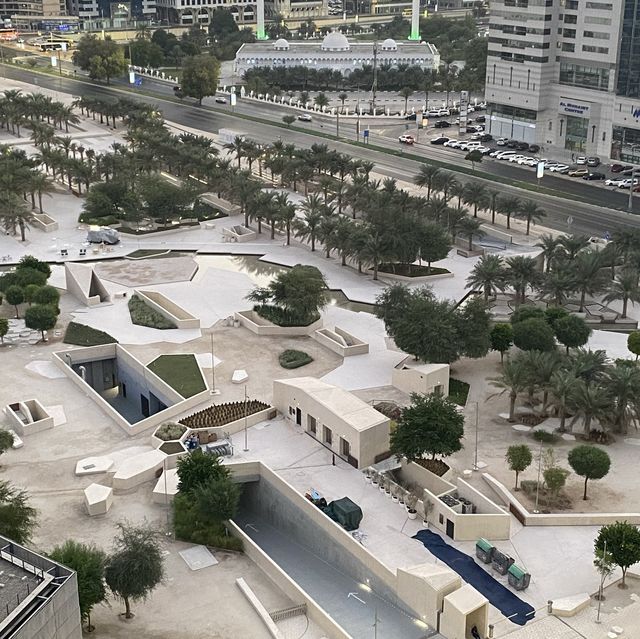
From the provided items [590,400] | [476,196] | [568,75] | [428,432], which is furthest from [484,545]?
[568,75]

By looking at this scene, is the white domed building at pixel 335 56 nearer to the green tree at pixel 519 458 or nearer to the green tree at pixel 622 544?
the green tree at pixel 519 458

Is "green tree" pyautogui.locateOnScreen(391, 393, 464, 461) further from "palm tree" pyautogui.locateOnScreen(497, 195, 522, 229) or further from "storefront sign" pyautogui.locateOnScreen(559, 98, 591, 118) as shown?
"storefront sign" pyautogui.locateOnScreen(559, 98, 591, 118)

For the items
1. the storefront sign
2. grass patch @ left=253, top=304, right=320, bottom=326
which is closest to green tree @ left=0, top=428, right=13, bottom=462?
grass patch @ left=253, top=304, right=320, bottom=326

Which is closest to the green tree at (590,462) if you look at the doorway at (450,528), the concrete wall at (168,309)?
the doorway at (450,528)

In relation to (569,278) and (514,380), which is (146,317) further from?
(569,278)

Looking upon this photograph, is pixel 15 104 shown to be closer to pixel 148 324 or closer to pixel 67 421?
pixel 148 324

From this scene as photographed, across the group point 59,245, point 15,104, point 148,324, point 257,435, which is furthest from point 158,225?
point 15,104
